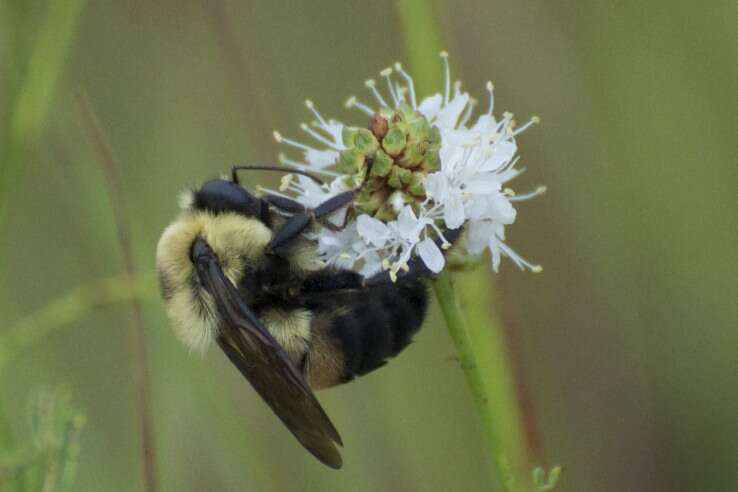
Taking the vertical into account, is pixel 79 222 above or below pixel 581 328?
above

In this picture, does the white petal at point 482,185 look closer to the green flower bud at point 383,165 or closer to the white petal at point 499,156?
the white petal at point 499,156

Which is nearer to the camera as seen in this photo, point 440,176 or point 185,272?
point 440,176

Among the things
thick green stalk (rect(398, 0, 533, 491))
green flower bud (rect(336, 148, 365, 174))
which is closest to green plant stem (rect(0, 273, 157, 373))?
green flower bud (rect(336, 148, 365, 174))

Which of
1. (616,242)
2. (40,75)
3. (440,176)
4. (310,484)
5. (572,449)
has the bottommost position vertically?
(572,449)

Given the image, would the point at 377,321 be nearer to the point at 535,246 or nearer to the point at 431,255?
the point at 431,255

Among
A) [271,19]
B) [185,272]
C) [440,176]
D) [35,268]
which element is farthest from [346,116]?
[440,176]

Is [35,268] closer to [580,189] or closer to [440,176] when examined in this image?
[580,189]

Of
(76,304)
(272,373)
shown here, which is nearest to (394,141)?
(272,373)
